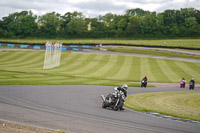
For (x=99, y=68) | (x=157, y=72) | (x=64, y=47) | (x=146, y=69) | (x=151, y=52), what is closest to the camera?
(x=157, y=72)

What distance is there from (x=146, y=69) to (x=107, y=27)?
108 meters

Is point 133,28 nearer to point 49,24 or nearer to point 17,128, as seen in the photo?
point 49,24

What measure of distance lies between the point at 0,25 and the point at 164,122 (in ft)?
502

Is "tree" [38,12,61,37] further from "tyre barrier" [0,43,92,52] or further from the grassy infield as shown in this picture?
the grassy infield

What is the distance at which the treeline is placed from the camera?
481 ft

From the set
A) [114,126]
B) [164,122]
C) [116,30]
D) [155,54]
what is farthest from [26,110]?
[116,30]

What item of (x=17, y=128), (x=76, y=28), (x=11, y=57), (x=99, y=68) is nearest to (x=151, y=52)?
(x=99, y=68)

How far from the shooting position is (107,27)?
16738cm

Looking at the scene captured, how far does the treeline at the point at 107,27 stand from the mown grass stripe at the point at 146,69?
2577 inches

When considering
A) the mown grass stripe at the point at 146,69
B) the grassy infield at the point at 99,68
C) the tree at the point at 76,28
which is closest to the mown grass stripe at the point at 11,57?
the grassy infield at the point at 99,68

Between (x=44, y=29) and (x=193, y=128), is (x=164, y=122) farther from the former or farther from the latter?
(x=44, y=29)

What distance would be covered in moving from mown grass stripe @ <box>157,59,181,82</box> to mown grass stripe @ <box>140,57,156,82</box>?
2.58 m

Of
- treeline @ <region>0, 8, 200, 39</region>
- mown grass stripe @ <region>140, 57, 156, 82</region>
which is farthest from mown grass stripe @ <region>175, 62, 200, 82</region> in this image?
treeline @ <region>0, 8, 200, 39</region>

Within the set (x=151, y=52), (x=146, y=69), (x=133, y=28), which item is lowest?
(x=146, y=69)
